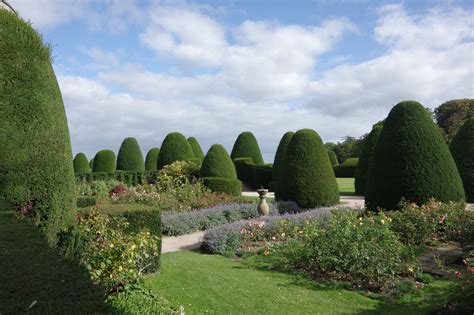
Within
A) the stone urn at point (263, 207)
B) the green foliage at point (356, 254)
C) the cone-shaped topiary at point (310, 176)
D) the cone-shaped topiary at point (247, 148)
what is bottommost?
the green foliage at point (356, 254)

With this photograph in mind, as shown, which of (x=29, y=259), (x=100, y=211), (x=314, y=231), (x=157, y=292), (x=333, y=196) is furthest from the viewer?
(x=333, y=196)

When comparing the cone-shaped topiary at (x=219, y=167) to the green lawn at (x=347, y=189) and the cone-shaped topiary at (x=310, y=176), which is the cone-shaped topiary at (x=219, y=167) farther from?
the green lawn at (x=347, y=189)

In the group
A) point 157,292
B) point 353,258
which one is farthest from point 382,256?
point 157,292

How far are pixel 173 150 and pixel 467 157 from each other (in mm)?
16345

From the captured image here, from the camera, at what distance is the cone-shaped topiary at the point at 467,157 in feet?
45.1

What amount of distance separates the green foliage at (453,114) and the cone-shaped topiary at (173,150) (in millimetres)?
27490

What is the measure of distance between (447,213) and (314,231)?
9.90 feet

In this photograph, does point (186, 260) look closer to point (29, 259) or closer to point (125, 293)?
point (125, 293)

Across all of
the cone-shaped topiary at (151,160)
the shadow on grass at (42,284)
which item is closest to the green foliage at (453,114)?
the cone-shaped topiary at (151,160)

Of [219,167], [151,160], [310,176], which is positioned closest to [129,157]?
[151,160]

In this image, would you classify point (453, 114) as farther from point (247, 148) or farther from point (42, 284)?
point (42, 284)

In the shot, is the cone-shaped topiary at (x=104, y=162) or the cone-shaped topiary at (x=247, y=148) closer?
the cone-shaped topiary at (x=104, y=162)

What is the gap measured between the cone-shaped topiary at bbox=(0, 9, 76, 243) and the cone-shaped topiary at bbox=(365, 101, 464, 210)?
714 centimetres

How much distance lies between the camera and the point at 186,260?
7.72m
